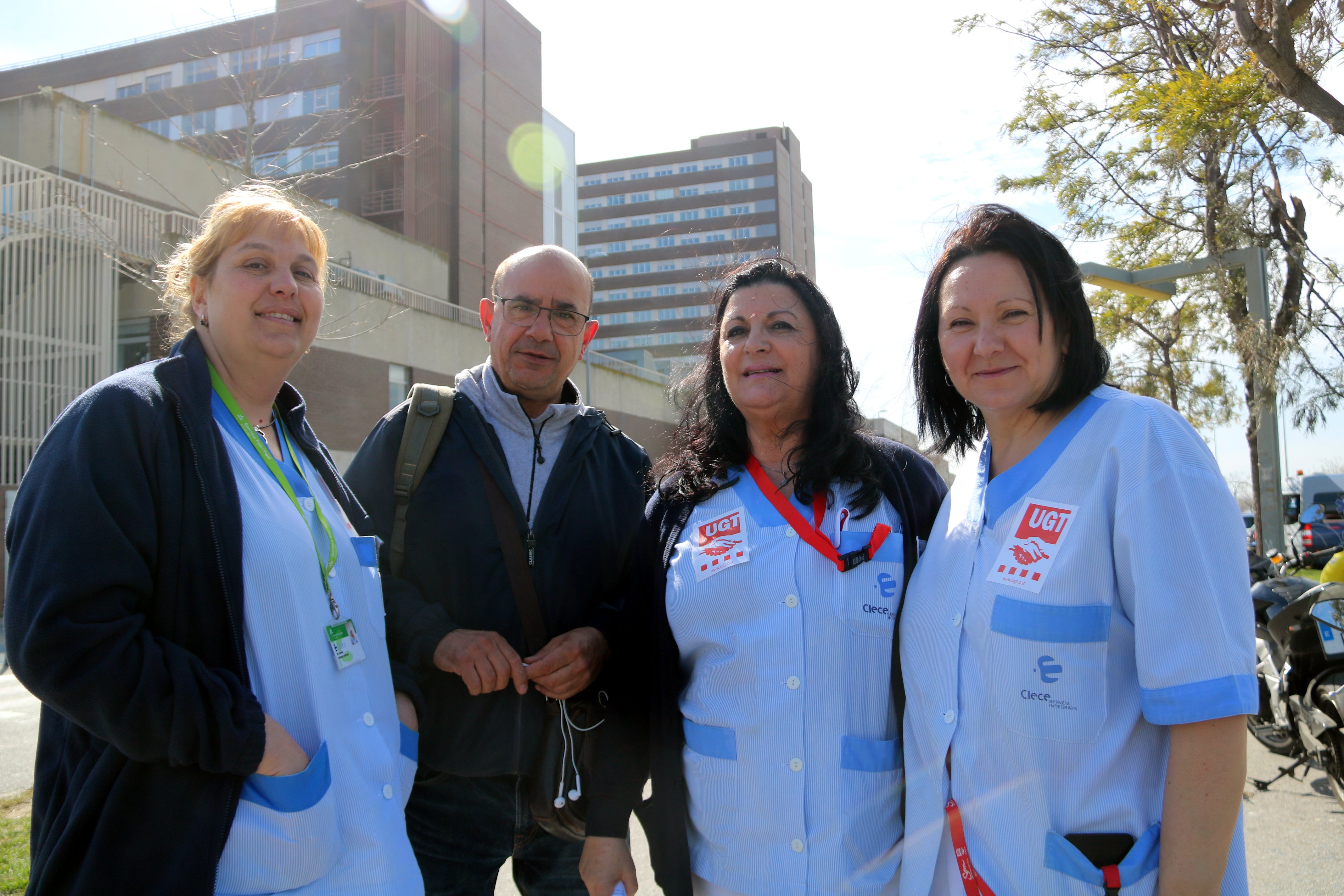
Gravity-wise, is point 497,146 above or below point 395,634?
above

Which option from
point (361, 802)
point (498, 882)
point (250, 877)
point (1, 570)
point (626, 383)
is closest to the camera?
point (250, 877)

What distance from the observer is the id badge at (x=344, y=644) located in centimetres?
193

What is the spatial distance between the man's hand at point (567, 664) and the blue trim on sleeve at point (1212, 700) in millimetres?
1527

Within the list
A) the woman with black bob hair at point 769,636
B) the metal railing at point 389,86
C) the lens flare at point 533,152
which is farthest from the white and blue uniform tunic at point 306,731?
the lens flare at point 533,152

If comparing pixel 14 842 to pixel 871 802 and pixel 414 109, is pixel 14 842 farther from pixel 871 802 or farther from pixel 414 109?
pixel 414 109

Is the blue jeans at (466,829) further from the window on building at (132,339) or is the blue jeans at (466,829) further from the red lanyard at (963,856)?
the window on building at (132,339)

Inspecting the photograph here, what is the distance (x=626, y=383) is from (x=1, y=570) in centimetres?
2489

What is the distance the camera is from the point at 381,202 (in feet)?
122

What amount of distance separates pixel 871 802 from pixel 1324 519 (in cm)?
2202

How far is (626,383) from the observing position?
37531 mm

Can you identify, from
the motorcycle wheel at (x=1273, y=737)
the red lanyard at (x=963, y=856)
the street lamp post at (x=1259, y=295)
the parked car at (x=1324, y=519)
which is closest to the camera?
the red lanyard at (x=963, y=856)

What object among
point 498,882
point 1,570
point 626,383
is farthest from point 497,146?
point 498,882

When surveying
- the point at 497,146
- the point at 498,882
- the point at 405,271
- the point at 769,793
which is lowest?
the point at 498,882

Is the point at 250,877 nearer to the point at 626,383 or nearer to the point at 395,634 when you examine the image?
the point at 395,634
